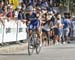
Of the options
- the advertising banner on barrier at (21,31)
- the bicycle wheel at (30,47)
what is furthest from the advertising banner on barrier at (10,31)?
the bicycle wheel at (30,47)

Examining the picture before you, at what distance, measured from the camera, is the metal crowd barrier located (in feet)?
63.1

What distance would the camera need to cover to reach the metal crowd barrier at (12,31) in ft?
63.1

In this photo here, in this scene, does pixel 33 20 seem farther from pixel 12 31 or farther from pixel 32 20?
pixel 12 31

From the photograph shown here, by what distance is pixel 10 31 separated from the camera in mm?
20266

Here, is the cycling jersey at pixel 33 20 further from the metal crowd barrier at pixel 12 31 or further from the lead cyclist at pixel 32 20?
the metal crowd barrier at pixel 12 31

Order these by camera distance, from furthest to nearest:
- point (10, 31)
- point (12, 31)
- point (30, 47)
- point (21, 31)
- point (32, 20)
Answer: point (32, 20) < point (21, 31) < point (12, 31) < point (10, 31) < point (30, 47)

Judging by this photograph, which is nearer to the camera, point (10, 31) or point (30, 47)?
point (30, 47)

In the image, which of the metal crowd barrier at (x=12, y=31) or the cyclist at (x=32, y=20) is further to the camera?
the cyclist at (x=32, y=20)

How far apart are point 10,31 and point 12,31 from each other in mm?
367

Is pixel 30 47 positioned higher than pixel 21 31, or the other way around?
pixel 21 31

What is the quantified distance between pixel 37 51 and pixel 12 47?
1.61 m

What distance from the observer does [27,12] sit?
80.7 ft

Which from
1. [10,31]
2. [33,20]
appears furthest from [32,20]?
[10,31]

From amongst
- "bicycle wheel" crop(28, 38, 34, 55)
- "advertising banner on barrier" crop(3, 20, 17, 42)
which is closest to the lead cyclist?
"advertising banner on barrier" crop(3, 20, 17, 42)
